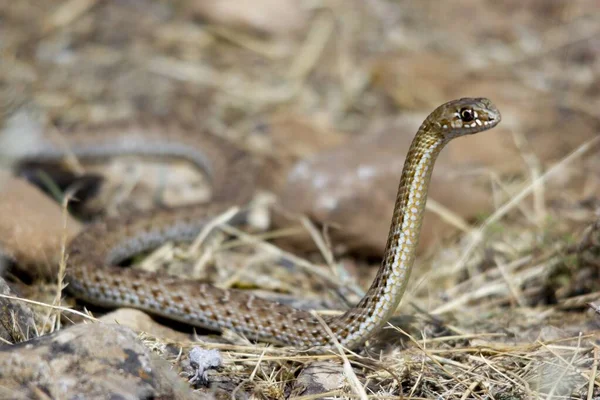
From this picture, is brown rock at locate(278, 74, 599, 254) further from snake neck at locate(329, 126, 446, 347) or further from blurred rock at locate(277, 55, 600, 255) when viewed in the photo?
snake neck at locate(329, 126, 446, 347)

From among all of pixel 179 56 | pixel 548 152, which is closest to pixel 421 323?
pixel 548 152

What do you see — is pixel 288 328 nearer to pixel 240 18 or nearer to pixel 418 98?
pixel 418 98

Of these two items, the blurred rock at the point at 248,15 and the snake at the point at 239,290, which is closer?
the snake at the point at 239,290

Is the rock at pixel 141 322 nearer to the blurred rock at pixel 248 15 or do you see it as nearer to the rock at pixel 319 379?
the rock at pixel 319 379

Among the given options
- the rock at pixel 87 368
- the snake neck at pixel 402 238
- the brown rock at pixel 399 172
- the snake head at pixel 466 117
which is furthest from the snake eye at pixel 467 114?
the rock at pixel 87 368

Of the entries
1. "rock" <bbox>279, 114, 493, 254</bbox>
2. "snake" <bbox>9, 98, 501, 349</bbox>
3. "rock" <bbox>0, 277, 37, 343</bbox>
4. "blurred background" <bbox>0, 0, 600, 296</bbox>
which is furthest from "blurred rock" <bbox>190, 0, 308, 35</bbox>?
"rock" <bbox>0, 277, 37, 343</bbox>

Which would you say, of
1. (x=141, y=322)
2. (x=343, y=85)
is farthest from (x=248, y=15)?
(x=141, y=322)
